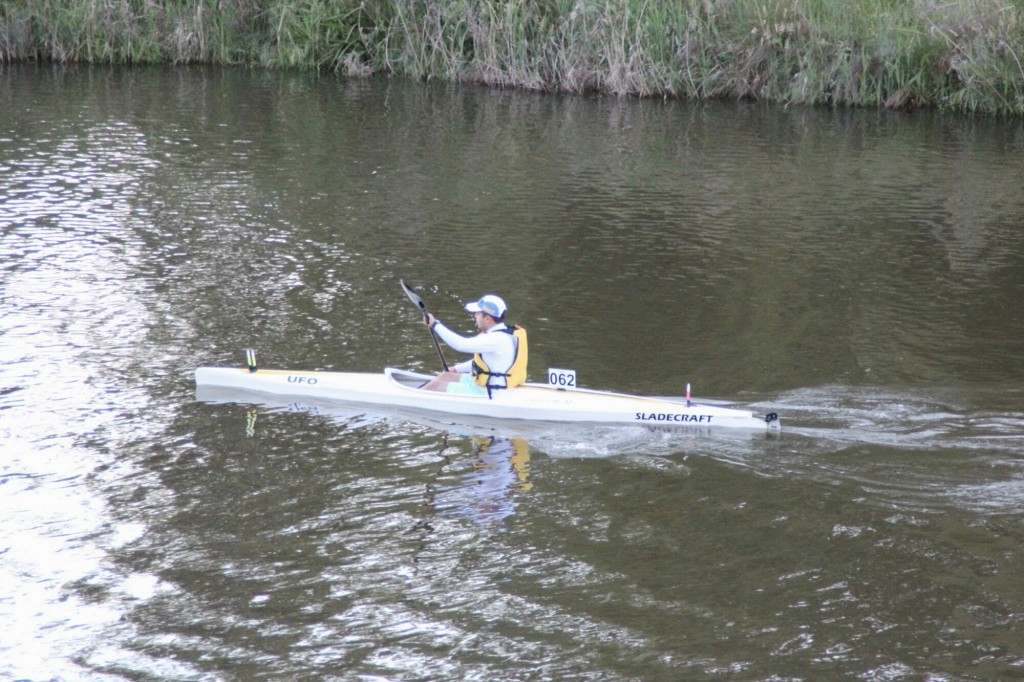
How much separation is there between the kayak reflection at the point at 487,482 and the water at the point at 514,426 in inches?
1.7

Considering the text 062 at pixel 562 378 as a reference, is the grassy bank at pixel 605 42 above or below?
above

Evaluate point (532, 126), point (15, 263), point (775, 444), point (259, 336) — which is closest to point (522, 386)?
point (775, 444)

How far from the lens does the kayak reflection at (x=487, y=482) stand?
9.60 m

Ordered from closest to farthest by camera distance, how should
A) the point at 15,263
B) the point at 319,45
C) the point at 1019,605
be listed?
the point at 1019,605 → the point at 15,263 → the point at 319,45

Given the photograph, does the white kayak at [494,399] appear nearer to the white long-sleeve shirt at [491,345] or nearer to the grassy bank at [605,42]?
the white long-sleeve shirt at [491,345]

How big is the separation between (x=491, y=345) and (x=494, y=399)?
22.4 inches

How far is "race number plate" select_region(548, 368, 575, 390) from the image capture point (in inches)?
453

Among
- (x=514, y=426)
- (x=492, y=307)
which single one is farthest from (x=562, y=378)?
(x=492, y=307)

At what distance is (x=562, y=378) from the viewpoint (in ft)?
37.9

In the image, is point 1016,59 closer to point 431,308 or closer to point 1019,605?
point 431,308

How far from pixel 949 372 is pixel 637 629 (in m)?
6.34

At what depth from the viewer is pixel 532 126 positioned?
2527 cm

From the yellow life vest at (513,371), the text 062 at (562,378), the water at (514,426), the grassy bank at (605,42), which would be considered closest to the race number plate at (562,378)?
the text 062 at (562,378)

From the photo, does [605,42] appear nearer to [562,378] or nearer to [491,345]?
[491,345]
